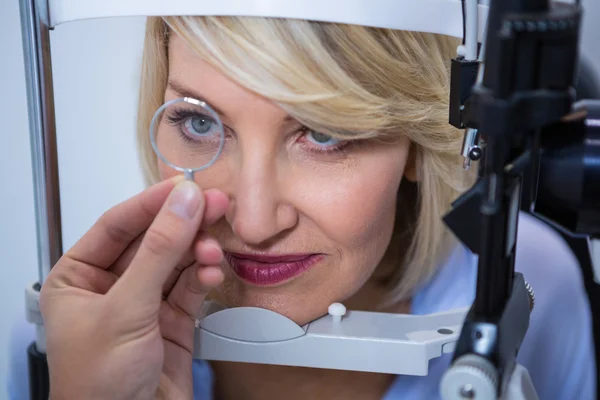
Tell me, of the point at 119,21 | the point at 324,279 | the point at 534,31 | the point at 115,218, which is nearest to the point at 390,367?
the point at 324,279

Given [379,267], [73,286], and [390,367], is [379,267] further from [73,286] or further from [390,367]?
[73,286]

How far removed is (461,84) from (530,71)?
0.26 metres

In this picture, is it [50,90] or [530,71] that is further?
[50,90]

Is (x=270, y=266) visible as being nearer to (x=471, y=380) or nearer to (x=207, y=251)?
(x=207, y=251)

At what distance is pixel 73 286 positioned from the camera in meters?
0.76

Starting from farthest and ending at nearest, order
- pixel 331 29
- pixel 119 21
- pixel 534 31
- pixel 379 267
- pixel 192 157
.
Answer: pixel 119 21, pixel 379 267, pixel 192 157, pixel 331 29, pixel 534 31

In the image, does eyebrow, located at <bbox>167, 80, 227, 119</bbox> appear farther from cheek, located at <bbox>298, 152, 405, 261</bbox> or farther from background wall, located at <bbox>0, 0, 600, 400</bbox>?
background wall, located at <bbox>0, 0, 600, 400</bbox>

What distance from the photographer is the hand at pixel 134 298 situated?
0.67 meters

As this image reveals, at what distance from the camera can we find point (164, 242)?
2.16 feet

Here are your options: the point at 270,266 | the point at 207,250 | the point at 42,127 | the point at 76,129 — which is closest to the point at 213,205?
the point at 207,250

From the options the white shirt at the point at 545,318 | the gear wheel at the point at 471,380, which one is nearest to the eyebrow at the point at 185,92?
the gear wheel at the point at 471,380

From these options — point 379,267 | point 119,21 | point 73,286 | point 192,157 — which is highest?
point 119,21

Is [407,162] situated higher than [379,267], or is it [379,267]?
[407,162]

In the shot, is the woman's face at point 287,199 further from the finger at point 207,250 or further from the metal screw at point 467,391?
the metal screw at point 467,391
